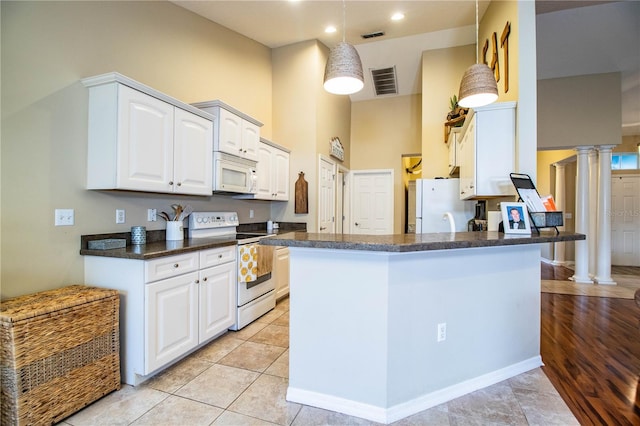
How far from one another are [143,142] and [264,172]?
171 cm

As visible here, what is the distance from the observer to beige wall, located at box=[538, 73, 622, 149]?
469 cm

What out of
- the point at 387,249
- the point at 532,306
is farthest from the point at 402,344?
the point at 532,306

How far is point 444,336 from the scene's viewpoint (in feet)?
6.09

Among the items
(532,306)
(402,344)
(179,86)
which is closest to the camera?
(402,344)

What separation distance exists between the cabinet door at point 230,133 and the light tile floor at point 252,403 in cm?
199

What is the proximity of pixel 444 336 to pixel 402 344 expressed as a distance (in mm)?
341

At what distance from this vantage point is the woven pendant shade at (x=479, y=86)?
2289mm

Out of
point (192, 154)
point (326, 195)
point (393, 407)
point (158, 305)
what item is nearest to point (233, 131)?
point (192, 154)

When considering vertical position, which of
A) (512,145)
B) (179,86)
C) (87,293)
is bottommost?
(87,293)

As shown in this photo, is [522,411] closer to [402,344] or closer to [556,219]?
[402,344]

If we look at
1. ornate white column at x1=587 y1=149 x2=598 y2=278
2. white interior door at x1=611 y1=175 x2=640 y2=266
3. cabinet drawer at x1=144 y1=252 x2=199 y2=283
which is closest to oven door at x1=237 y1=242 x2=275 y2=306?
cabinet drawer at x1=144 y1=252 x2=199 y2=283

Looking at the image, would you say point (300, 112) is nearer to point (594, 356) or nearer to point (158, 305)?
point (158, 305)

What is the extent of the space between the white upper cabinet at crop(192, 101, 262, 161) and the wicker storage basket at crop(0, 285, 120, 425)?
5.59 ft

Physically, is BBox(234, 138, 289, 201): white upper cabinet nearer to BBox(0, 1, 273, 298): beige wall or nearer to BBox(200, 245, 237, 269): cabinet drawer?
BBox(200, 245, 237, 269): cabinet drawer
